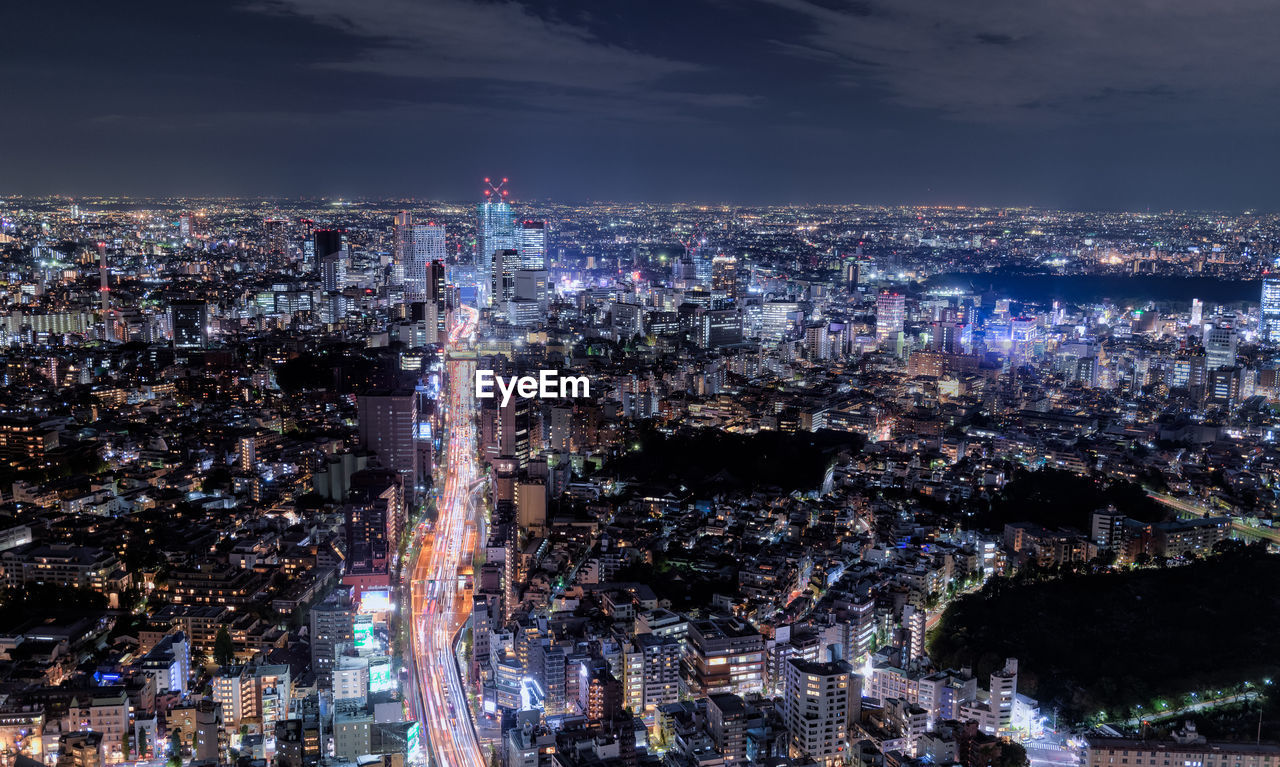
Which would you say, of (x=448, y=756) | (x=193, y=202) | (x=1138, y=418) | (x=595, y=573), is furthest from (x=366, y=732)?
(x=193, y=202)

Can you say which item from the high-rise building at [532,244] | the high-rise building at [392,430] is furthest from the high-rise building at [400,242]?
A: the high-rise building at [392,430]

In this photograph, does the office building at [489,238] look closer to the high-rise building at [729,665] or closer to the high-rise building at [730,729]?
the high-rise building at [729,665]

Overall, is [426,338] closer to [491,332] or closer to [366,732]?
[491,332]

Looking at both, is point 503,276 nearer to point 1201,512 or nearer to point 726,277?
point 726,277

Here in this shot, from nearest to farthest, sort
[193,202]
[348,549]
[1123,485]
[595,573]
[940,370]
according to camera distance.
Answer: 1. [595,573]
2. [348,549]
3. [1123,485]
4. [940,370]
5. [193,202]

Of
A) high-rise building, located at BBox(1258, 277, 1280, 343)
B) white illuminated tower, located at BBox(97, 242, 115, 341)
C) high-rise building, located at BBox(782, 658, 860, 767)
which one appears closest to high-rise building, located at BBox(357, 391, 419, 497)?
high-rise building, located at BBox(782, 658, 860, 767)

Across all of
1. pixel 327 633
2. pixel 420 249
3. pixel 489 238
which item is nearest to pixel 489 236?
pixel 489 238

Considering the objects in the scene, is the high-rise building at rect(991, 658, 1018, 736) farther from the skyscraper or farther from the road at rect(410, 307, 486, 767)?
the skyscraper
